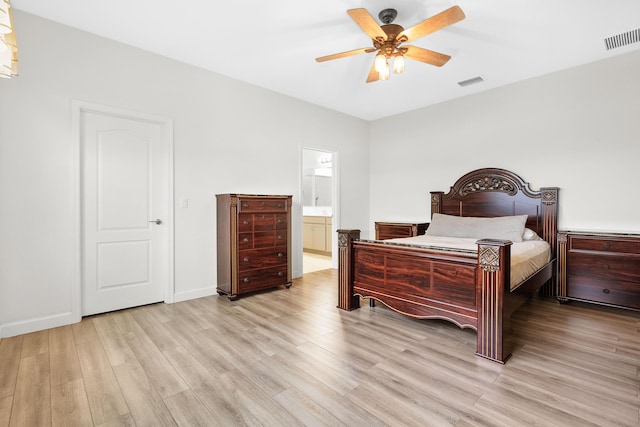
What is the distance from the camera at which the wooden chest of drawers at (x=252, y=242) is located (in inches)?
139

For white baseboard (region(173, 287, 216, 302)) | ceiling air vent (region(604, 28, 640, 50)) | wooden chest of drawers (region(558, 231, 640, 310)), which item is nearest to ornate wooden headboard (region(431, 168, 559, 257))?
wooden chest of drawers (region(558, 231, 640, 310))

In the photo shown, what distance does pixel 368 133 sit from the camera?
5.82 m

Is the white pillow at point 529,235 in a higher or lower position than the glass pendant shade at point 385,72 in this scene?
lower

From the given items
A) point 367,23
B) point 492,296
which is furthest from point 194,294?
point 367,23

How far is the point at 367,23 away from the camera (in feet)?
7.47

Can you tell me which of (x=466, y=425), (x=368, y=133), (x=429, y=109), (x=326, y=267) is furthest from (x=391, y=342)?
(x=368, y=133)

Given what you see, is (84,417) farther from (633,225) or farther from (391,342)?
(633,225)

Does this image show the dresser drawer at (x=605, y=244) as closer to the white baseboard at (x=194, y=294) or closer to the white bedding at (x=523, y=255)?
the white bedding at (x=523, y=255)

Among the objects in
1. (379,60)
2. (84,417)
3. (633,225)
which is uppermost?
(379,60)

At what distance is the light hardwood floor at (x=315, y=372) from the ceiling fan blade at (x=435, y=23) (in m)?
2.36

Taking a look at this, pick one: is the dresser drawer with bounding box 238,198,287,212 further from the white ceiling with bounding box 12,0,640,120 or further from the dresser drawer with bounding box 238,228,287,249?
the white ceiling with bounding box 12,0,640,120

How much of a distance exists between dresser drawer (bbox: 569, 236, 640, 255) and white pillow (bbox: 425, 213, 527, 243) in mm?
515

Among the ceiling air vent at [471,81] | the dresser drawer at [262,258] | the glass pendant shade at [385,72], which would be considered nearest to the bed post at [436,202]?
the ceiling air vent at [471,81]

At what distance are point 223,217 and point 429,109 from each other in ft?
11.8
